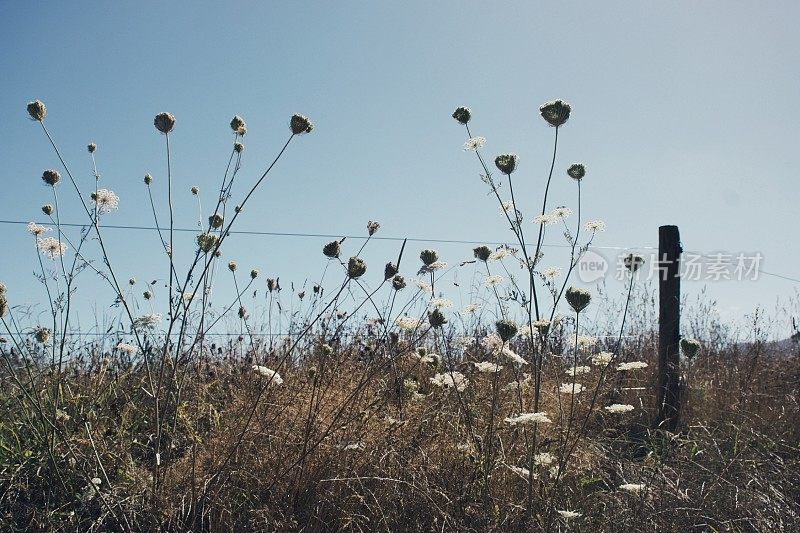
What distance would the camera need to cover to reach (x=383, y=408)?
3.25 meters

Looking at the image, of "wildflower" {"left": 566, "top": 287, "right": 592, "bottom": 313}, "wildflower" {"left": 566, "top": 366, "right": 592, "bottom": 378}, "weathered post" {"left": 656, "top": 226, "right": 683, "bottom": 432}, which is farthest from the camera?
"weathered post" {"left": 656, "top": 226, "right": 683, "bottom": 432}

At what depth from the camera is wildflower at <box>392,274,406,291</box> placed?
272 cm

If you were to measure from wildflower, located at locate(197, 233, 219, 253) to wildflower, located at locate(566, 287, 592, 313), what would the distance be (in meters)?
1.22

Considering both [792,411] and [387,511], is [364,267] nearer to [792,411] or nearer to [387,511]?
[387,511]

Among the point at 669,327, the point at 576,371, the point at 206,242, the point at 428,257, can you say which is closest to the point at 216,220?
the point at 206,242

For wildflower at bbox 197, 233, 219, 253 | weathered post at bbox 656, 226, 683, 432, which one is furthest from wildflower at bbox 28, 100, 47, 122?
weathered post at bbox 656, 226, 683, 432

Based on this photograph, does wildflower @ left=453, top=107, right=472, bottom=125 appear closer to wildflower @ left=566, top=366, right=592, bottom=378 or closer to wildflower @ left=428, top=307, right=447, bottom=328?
wildflower @ left=428, top=307, right=447, bottom=328

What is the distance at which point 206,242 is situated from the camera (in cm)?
242

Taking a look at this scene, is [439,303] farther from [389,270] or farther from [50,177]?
[50,177]

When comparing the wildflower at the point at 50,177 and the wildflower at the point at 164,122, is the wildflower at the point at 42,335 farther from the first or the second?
the wildflower at the point at 164,122

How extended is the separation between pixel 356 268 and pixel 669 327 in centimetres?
286

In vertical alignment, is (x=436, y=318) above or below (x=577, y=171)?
below

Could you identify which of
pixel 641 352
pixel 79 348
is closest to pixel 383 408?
pixel 79 348

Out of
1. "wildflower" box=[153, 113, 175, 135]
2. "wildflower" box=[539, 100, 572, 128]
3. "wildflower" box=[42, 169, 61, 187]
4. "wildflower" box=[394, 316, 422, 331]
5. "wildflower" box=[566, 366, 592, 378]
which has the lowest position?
"wildflower" box=[566, 366, 592, 378]
